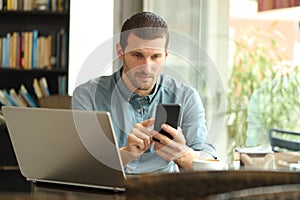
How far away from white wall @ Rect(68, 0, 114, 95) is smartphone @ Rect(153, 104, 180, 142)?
2.89 metres

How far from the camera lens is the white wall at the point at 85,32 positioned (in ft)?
16.2

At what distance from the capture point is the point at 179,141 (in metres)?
2.11

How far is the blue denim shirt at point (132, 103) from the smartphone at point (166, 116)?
15.6 inches

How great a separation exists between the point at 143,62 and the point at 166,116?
488 mm

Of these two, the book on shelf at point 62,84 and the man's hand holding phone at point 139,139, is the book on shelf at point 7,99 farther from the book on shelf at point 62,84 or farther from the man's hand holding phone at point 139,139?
the man's hand holding phone at point 139,139

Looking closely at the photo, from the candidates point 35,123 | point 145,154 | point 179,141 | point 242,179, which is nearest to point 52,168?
point 35,123

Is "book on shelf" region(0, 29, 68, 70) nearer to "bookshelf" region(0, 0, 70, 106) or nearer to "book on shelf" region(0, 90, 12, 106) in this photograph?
"bookshelf" region(0, 0, 70, 106)

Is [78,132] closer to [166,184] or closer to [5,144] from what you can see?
[166,184]

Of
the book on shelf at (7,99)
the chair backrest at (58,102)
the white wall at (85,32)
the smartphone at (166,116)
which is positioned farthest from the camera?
the book on shelf at (7,99)

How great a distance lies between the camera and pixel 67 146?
175 centimetres

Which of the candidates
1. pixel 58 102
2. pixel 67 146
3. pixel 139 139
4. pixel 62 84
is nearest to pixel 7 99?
pixel 62 84

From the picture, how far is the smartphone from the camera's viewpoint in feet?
6.51

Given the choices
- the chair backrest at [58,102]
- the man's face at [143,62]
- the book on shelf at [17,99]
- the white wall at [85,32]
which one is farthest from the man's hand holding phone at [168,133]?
the book on shelf at [17,99]

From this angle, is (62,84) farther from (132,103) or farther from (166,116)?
(166,116)
